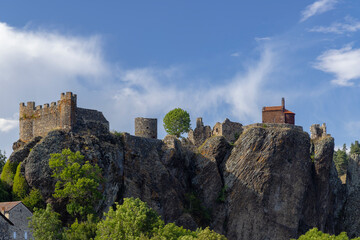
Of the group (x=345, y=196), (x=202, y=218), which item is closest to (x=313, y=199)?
(x=345, y=196)

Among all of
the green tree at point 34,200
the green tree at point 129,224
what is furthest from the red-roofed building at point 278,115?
the green tree at point 129,224

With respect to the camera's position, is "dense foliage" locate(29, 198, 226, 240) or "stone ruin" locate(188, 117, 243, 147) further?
"stone ruin" locate(188, 117, 243, 147)

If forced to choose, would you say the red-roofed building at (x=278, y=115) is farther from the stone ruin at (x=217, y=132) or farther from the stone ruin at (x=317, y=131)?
the stone ruin at (x=217, y=132)

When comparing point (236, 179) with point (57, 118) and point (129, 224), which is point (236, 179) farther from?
point (129, 224)

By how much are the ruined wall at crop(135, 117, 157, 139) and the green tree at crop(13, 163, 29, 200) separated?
28898mm

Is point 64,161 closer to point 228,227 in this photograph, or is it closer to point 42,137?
point 42,137

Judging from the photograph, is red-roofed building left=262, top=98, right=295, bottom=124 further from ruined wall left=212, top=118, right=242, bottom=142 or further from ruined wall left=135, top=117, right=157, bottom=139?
ruined wall left=135, top=117, right=157, bottom=139

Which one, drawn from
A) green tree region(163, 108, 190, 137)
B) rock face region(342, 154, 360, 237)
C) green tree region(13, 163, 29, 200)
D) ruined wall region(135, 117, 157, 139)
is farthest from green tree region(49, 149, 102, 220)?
rock face region(342, 154, 360, 237)

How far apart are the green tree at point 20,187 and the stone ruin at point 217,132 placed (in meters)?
38.0

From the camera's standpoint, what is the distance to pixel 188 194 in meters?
98.1

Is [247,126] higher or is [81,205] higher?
[247,126]

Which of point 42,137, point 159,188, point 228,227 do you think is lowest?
point 228,227

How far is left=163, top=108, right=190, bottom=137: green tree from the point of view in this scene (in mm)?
116438

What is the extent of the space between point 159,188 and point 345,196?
1938 inches
